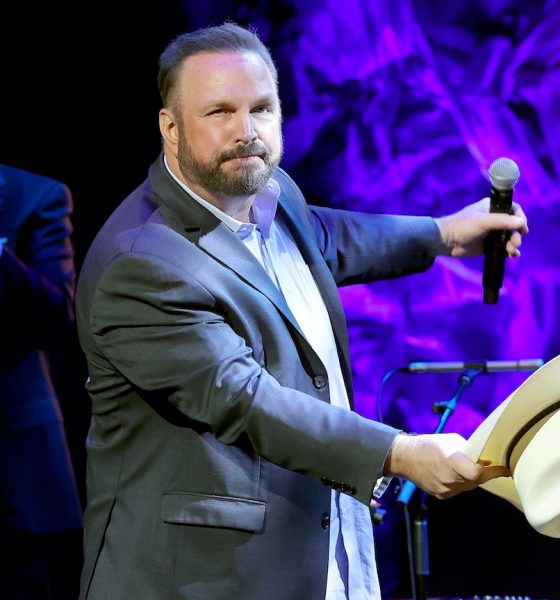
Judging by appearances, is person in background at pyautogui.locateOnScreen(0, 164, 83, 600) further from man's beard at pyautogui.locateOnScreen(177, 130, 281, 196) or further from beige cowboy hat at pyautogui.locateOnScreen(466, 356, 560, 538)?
beige cowboy hat at pyautogui.locateOnScreen(466, 356, 560, 538)

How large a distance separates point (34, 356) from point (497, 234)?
1541 mm

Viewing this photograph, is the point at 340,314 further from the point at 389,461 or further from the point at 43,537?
the point at 43,537

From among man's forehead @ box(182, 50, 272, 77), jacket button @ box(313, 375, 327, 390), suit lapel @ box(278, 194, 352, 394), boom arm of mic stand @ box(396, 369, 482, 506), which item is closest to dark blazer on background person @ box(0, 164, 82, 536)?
boom arm of mic stand @ box(396, 369, 482, 506)

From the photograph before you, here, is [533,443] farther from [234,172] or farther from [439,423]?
[439,423]

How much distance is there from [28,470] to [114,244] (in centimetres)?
143

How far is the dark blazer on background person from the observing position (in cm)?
316

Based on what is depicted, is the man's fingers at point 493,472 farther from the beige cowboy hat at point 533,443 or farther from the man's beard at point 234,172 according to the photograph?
the man's beard at point 234,172

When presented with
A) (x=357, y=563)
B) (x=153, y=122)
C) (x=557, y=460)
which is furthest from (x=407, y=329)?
(x=557, y=460)

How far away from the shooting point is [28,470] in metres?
3.20

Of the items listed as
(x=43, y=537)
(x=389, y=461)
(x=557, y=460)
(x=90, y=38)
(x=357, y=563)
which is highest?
(x=90, y=38)

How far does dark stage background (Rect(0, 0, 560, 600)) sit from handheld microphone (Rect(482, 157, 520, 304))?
1019 millimetres

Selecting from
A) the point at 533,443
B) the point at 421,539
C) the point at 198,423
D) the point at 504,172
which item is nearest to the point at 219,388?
the point at 198,423

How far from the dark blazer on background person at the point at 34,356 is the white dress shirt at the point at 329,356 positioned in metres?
1.19

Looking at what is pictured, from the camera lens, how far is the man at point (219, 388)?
1.81 m
